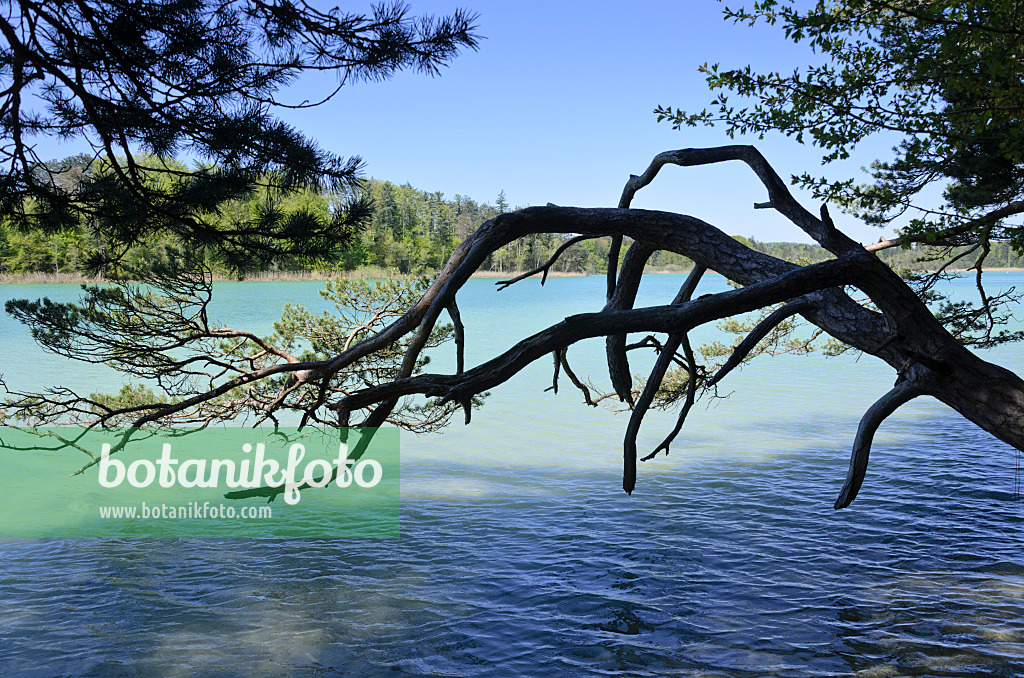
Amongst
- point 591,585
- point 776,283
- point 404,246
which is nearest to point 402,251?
point 404,246

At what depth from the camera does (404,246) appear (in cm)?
6325

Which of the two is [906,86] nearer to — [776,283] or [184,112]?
[776,283]

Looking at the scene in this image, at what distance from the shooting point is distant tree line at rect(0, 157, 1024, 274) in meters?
5.50

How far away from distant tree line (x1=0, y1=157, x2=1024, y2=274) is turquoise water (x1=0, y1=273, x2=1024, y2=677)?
239 cm

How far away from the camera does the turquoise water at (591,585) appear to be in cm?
452

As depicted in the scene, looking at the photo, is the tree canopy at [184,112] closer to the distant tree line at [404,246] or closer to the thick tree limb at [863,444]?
the distant tree line at [404,246]

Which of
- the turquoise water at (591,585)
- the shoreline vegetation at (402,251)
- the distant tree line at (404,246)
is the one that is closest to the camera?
the turquoise water at (591,585)

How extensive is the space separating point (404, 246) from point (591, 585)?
59.1m

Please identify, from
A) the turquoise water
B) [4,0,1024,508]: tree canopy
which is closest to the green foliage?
[4,0,1024,508]: tree canopy

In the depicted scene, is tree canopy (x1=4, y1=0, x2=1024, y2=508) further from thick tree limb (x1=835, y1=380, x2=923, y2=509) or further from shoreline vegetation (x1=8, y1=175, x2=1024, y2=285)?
shoreline vegetation (x1=8, y1=175, x2=1024, y2=285)

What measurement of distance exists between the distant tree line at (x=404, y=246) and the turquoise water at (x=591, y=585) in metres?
2.39

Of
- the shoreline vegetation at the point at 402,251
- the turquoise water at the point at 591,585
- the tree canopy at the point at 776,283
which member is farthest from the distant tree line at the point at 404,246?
the turquoise water at the point at 591,585

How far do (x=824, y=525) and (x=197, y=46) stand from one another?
243 inches

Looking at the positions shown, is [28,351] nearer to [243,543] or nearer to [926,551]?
[243,543]
